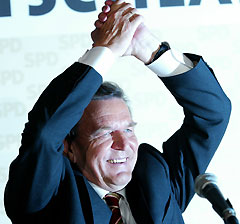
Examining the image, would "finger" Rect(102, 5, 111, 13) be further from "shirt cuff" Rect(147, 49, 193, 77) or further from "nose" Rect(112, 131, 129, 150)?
"nose" Rect(112, 131, 129, 150)

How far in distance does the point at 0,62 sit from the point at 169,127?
2.31 feet

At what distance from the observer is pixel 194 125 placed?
1.73 meters

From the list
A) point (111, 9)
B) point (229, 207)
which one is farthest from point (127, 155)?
point (229, 207)

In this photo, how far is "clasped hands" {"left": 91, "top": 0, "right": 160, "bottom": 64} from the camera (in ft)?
5.15

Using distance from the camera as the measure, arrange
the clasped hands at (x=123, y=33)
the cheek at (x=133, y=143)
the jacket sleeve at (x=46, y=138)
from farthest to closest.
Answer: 1. the cheek at (x=133, y=143)
2. the clasped hands at (x=123, y=33)
3. the jacket sleeve at (x=46, y=138)

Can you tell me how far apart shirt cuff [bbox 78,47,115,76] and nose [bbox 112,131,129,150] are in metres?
0.22

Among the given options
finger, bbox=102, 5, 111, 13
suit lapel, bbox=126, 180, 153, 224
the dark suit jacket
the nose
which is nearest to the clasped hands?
finger, bbox=102, 5, 111, 13

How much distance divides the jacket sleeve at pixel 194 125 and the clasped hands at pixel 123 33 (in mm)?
110

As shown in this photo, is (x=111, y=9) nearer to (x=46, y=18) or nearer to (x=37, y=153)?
(x=37, y=153)

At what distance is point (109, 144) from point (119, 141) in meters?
0.03

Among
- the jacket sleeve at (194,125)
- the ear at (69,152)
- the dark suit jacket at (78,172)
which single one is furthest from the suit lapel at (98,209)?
the jacket sleeve at (194,125)

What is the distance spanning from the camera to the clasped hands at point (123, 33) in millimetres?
1570

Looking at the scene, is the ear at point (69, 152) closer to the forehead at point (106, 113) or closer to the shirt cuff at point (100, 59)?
the forehead at point (106, 113)

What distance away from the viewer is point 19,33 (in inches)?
97.3
